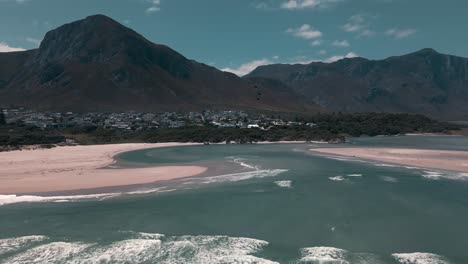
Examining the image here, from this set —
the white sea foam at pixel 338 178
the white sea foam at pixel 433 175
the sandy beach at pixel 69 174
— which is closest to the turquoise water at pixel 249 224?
the white sea foam at pixel 338 178

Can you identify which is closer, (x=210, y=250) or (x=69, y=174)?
(x=210, y=250)

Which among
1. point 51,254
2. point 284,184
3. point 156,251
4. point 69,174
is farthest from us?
point 69,174

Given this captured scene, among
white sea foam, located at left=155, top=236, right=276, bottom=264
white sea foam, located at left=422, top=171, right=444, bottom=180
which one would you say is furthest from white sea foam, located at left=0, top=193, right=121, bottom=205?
white sea foam, located at left=422, top=171, right=444, bottom=180

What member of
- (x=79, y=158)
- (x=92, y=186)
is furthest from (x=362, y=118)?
(x=92, y=186)

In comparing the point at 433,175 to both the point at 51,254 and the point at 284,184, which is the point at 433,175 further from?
the point at 51,254

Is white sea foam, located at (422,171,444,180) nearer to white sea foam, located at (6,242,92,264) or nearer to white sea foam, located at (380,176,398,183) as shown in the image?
white sea foam, located at (380,176,398,183)

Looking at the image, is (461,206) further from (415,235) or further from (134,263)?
(134,263)

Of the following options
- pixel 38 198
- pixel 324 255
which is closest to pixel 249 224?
pixel 324 255
